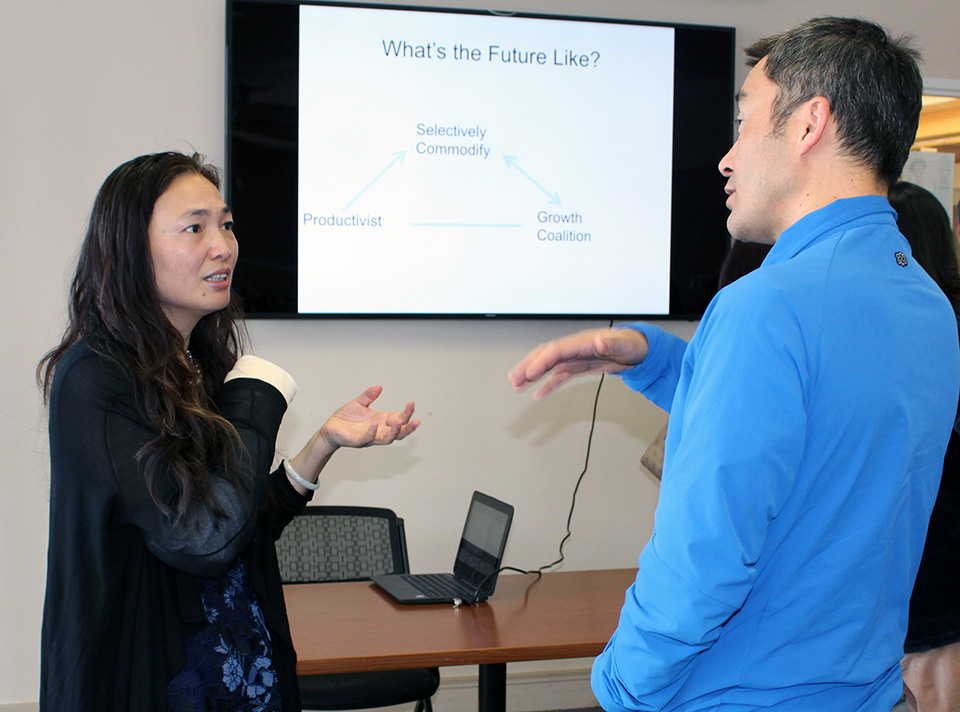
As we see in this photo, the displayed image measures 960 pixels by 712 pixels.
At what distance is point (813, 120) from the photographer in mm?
1107

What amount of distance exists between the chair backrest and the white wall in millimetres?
449

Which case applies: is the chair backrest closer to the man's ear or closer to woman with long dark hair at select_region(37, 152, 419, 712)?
woman with long dark hair at select_region(37, 152, 419, 712)

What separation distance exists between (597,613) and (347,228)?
5.36 feet

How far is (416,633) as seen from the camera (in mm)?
2045

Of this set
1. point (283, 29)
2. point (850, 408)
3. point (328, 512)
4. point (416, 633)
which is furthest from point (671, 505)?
point (283, 29)

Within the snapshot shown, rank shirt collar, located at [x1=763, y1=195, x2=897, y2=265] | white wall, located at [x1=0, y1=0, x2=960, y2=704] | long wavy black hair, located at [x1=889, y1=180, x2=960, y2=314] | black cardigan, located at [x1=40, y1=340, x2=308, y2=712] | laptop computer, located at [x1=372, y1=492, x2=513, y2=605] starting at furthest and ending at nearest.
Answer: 1. white wall, located at [x1=0, y1=0, x2=960, y2=704]
2. laptop computer, located at [x1=372, y1=492, x2=513, y2=605]
3. long wavy black hair, located at [x1=889, y1=180, x2=960, y2=314]
4. black cardigan, located at [x1=40, y1=340, x2=308, y2=712]
5. shirt collar, located at [x1=763, y1=195, x2=897, y2=265]

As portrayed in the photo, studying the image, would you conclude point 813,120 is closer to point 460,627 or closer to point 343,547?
point 460,627

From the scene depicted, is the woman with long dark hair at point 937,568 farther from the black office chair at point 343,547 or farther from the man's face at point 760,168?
the black office chair at point 343,547

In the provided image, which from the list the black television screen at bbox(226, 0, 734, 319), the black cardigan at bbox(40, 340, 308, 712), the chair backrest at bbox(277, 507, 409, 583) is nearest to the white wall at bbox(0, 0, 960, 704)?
the black television screen at bbox(226, 0, 734, 319)

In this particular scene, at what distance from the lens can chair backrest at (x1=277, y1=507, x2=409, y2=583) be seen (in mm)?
2746

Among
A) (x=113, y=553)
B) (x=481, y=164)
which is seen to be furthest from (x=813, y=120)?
(x=481, y=164)

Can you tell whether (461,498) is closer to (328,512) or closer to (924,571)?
(328,512)

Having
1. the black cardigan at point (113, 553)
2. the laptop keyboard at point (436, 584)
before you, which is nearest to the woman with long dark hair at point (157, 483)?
the black cardigan at point (113, 553)

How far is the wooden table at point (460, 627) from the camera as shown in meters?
1.91
